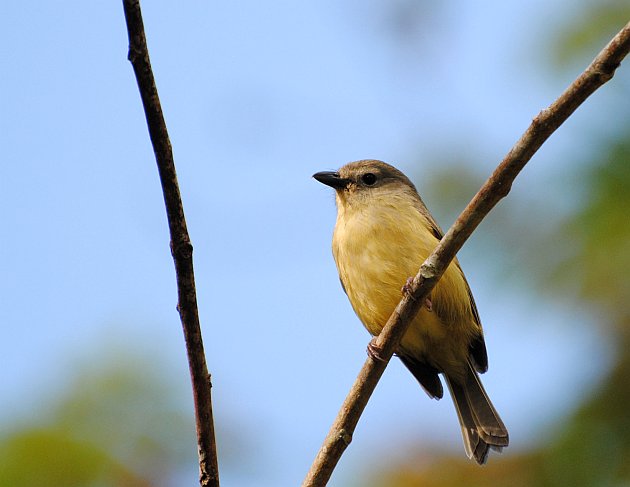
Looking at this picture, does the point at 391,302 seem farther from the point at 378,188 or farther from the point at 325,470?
the point at 325,470

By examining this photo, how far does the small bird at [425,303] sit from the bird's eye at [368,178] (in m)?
0.04

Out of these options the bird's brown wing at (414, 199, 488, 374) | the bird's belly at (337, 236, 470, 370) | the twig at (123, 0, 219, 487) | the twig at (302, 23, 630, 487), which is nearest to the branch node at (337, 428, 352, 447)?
the twig at (302, 23, 630, 487)

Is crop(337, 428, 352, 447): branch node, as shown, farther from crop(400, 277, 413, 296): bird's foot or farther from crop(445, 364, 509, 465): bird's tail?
crop(445, 364, 509, 465): bird's tail

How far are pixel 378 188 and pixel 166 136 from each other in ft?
11.1

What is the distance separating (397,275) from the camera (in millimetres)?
4941

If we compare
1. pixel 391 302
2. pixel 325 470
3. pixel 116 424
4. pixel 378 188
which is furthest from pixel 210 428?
pixel 378 188

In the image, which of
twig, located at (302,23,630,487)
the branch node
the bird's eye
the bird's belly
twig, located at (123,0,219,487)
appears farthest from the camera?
the bird's eye

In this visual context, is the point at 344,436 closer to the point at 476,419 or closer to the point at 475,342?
the point at 476,419

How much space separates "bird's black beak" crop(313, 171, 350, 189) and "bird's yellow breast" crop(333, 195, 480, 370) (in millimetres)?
405

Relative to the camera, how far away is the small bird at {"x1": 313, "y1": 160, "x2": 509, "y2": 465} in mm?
5008

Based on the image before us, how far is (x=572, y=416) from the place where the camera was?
14.7 ft

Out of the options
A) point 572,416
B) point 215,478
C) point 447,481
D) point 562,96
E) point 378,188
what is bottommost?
point 447,481

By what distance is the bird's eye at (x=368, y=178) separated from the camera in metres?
5.87

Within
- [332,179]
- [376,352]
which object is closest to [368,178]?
[332,179]
